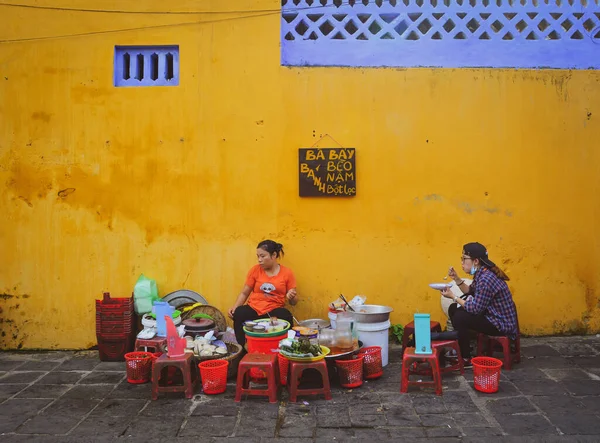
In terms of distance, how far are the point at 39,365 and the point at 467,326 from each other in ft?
15.8

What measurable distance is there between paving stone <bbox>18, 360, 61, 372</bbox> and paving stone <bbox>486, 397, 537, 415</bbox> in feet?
15.4

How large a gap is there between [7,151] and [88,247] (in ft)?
5.13

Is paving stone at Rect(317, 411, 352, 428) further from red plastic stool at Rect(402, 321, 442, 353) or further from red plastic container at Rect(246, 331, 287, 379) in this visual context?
red plastic stool at Rect(402, 321, 442, 353)

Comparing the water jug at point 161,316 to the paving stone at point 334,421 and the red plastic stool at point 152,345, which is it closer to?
the red plastic stool at point 152,345

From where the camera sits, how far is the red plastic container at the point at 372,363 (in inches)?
212

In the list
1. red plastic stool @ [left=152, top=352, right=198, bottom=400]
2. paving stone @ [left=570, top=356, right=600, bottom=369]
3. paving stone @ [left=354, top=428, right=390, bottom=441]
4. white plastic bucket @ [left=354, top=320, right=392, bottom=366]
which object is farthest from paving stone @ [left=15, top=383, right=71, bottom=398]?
paving stone @ [left=570, top=356, right=600, bottom=369]

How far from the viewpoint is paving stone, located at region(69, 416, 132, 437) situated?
435 centimetres

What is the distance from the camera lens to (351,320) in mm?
5551

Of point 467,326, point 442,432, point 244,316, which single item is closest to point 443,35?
point 467,326

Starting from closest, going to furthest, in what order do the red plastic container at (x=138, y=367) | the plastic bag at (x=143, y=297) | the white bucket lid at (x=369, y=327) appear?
1. the red plastic container at (x=138, y=367)
2. the white bucket lid at (x=369, y=327)
3. the plastic bag at (x=143, y=297)

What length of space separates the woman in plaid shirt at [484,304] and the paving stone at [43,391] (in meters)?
4.02

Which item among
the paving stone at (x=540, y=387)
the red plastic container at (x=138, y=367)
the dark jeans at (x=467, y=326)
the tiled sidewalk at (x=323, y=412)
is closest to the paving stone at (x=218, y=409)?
the tiled sidewalk at (x=323, y=412)

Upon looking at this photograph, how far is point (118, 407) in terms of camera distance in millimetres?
4863

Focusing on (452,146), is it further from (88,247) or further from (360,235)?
(88,247)
